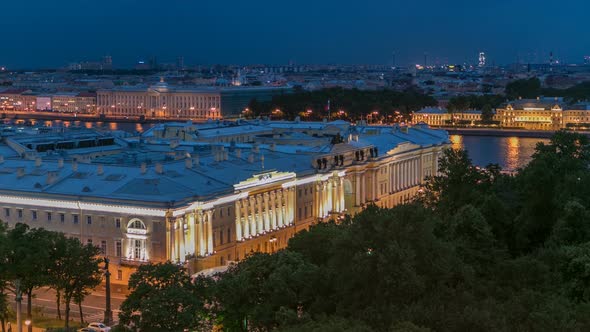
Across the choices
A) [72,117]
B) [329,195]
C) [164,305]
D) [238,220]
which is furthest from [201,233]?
[72,117]

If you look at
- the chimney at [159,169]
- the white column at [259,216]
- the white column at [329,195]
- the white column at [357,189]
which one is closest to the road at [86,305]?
the chimney at [159,169]

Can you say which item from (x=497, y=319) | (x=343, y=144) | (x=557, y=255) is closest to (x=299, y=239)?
(x=557, y=255)

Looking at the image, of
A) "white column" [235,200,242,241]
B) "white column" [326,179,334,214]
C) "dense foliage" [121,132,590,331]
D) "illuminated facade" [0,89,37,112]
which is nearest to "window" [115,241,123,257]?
"white column" [235,200,242,241]

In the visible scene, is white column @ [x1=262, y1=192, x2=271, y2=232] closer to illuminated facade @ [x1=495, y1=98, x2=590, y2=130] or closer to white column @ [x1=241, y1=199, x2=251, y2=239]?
white column @ [x1=241, y1=199, x2=251, y2=239]

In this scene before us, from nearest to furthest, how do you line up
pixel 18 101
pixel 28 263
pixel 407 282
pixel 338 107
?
pixel 407 282, pixel 28 263, pixel 338 107, pixel 18 101

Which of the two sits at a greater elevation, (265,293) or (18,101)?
(265,293)

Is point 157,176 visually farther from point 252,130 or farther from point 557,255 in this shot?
point 252,130

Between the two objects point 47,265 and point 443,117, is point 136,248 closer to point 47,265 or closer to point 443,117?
point 47,265

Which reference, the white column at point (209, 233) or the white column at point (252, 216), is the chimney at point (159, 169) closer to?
the white column at point (209, 233)
